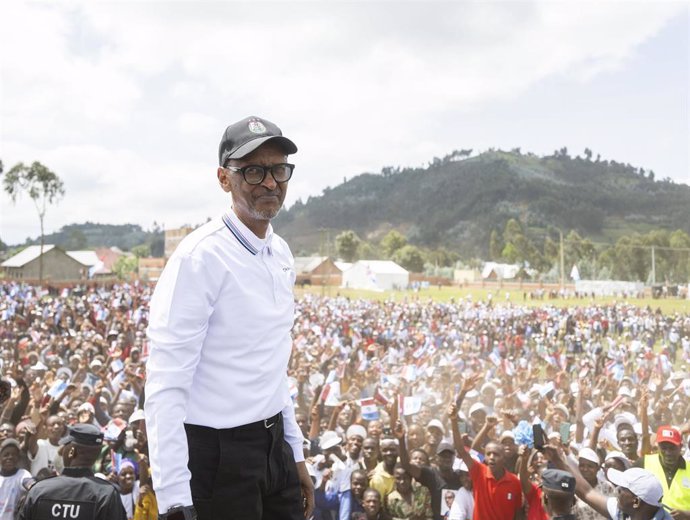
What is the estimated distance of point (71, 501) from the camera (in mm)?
2969

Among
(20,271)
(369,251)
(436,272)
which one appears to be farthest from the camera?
(369,251)

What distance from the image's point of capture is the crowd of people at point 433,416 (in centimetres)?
482

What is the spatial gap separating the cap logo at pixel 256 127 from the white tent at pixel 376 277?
28.2 meters

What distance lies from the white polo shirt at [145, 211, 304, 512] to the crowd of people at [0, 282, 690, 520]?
2.78 m

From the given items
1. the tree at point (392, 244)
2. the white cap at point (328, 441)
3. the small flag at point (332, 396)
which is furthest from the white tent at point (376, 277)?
the white cap at point (328, 441)

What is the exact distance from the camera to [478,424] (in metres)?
7.45

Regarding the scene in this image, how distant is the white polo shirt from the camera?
58.1 inches

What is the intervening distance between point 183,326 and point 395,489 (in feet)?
14.3

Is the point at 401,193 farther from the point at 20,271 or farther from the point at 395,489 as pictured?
the point at 395,489

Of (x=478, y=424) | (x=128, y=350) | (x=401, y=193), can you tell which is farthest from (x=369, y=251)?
(x=401, y=193)

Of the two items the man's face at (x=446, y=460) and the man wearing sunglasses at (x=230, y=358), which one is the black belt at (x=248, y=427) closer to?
the man wearing sunglasses at (x=230, y=358)

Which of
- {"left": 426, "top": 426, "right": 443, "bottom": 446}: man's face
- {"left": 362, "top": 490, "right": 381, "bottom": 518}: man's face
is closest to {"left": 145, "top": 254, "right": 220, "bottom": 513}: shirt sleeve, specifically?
{"left": 362, "top": 490, "right": 381, "bottom": 518}: man's face

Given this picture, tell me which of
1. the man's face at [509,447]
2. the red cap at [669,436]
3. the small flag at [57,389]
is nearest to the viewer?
the red cap at [669,436]

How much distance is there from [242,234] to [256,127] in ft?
0.95
